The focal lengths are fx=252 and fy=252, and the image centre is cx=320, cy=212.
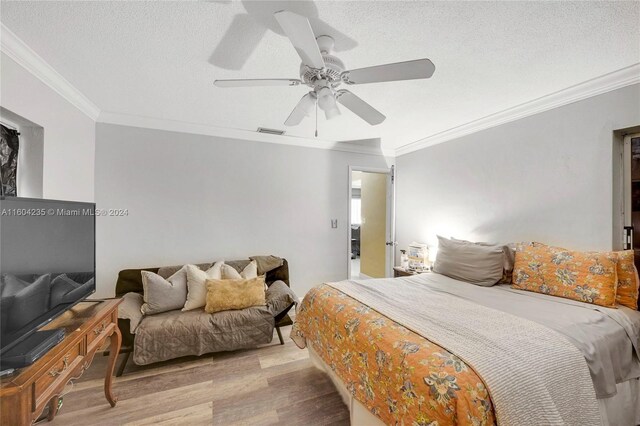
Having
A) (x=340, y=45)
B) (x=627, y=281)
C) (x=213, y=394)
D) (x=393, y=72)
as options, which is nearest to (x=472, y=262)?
(x=627, y=281)

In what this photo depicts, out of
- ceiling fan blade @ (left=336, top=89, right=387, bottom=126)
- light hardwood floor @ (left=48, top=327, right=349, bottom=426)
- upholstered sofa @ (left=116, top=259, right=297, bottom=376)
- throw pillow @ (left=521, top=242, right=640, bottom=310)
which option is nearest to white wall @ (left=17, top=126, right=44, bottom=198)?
upholstered sofa @ (left=116, top=259, right=297, bottom=376)

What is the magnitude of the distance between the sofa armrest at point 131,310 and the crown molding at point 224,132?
1934mm

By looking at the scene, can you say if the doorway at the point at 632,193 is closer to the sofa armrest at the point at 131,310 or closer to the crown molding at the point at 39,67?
the sofa armrest at the point at 131,310

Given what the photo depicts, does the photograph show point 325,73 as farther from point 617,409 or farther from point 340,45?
point 617,409

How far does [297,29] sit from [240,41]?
720 mm

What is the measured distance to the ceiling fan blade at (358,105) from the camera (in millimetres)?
1694

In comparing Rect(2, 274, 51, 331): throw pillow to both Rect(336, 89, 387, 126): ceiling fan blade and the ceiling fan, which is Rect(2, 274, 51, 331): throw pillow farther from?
Rect(336, 89, 387, 126): ceiling fan blade

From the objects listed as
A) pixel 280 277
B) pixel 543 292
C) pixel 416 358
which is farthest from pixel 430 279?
pixel 280 277

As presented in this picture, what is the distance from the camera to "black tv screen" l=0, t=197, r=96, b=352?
1.13 m

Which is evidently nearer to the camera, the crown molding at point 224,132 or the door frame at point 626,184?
the door frame at point 626,184

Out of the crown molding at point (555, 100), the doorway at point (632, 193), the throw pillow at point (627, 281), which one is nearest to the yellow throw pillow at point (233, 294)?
the throw pillow at point (627, 281)

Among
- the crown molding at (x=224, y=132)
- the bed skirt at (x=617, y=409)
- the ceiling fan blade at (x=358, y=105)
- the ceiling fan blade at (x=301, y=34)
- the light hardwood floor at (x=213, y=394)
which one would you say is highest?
the crown molding at (x=224, y=132)

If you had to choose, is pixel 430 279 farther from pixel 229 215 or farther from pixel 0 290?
pixel 0 290

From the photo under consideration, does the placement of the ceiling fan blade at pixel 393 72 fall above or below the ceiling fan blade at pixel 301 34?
below
